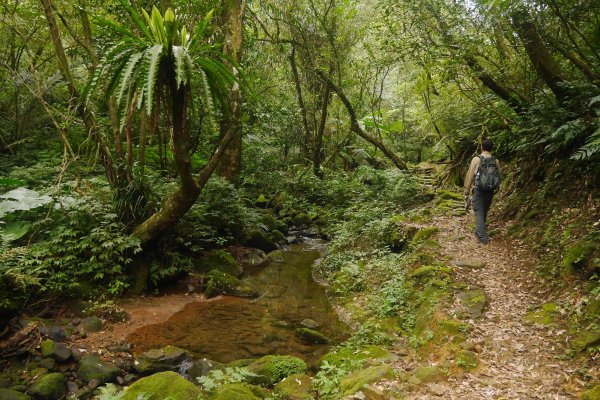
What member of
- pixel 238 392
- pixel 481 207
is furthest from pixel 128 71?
pixel 481 207

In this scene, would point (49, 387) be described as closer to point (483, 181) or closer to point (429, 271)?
point (429, 271)

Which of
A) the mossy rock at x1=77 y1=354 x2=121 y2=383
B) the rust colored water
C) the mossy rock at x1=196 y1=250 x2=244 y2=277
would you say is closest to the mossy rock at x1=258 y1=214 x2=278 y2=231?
the mossy rock at x1=196 y1=250 x2=244 y2=277

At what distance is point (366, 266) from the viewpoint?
911 cm

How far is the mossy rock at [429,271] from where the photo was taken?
6.82 metres

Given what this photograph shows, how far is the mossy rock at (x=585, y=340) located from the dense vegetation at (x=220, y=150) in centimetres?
25

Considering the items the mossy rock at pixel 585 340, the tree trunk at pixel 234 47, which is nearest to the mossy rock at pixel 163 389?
the tree trunk at pixel 234 47

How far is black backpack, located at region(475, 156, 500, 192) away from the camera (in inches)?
288

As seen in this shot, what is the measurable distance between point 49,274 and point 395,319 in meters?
6.04

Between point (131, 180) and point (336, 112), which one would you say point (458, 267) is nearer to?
point (131, 180)

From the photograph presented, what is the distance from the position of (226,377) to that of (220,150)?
167 inches

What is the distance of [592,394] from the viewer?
11.3ft

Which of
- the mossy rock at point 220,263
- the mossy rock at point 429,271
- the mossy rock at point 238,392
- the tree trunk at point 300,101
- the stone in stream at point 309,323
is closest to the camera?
the mossy rock at point 238,392

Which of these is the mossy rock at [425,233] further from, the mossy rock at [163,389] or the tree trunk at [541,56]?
the mossy rock at [163,389]

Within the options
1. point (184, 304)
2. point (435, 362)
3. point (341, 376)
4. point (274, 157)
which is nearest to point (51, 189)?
point (184, 304)
